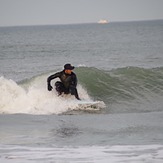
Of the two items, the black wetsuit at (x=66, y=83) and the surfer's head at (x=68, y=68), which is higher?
the surfer's head at (x=68, y=68)

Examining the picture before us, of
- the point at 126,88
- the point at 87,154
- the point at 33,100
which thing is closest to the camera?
the point at 87,154

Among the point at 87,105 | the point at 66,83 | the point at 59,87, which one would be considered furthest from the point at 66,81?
the point at 87,105

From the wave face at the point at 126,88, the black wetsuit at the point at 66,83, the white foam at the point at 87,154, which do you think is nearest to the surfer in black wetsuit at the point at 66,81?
the black wetsuit at the point at 66,83

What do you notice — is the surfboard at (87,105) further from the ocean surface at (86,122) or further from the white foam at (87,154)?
the white foam at (87,154)

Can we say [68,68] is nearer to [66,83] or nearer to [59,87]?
[66,83]

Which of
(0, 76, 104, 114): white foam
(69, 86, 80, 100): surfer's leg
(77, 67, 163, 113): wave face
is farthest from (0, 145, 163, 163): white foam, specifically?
(77, 67, 163, 113): wave face

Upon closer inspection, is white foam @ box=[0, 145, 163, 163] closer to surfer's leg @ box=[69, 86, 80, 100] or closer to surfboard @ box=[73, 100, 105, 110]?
surfboard @ box=[73, 100, 105, 110]

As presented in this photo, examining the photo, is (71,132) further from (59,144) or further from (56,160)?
(56,160)

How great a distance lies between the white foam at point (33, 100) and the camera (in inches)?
538

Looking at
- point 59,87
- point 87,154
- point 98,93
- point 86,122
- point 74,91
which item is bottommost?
point 87,154

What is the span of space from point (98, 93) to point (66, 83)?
307cm

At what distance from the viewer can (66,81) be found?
13938 millimetres

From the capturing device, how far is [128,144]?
879cm

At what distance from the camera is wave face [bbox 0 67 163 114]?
45.9 ft
